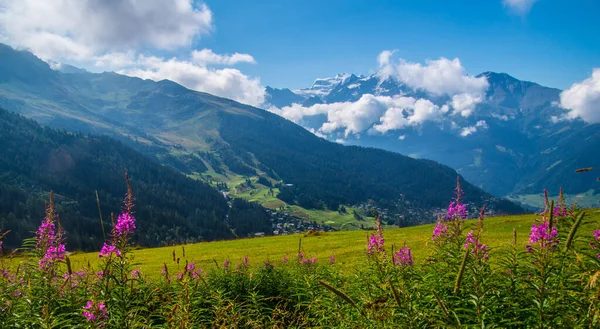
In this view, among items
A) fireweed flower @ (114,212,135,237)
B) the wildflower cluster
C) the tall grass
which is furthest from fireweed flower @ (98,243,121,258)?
the wildflower cluster

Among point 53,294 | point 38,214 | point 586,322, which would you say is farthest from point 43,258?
point 38,214

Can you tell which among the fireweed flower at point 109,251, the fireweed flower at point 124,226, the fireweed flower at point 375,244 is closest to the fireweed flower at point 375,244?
the fireweed flower at point 375,244

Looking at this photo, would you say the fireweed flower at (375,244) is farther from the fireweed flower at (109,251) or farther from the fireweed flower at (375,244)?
the fireweed flower at (109,251)

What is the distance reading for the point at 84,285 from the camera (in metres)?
8.06

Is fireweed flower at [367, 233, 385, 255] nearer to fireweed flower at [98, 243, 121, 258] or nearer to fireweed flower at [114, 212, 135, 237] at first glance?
fireweed flower at [114, 212, 135, 237]

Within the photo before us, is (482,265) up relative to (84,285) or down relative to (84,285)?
up

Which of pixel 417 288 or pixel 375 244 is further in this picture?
pixel 417 288

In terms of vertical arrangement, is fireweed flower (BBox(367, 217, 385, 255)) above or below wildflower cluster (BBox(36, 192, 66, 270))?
above

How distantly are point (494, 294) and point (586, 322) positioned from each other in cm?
142

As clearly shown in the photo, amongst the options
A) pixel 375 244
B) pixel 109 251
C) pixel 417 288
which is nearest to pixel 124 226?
pixel 109 251

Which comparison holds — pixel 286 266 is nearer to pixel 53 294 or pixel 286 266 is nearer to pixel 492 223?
pixel 53 294

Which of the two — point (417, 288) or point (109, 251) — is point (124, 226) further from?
point (417, 288)

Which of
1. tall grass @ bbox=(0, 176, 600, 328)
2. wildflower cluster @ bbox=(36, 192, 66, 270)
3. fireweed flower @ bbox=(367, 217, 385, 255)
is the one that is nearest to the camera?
tall grass @ bbox=(0, 176, 600, 328)

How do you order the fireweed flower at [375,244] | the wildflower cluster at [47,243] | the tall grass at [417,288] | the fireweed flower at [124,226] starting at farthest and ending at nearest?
1. the wildflower cluster at [47,243]
2. the fireweed flower at [375,244]
3. the fireweed flower at [124,226]
4. the tall grass at [417,288]
